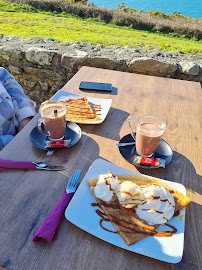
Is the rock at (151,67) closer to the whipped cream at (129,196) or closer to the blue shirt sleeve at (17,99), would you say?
the blue shirt sleeve at (17,99)

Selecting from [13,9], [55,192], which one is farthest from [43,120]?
[13,9]

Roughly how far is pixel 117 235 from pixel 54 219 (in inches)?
8.8

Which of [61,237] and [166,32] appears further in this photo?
[166,32]

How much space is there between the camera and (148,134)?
1.03 metres

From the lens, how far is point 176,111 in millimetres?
1470

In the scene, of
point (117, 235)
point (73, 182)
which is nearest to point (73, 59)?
point (73, 182)

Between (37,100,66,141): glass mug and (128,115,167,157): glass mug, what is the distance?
39 cm

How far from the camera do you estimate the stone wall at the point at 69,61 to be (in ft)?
7.45

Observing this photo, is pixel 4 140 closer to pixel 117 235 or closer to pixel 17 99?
pixel 17 99

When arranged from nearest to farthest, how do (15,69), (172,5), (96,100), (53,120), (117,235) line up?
(117,235) → (53,120) → (96,100) → (15,69) → (172,5)

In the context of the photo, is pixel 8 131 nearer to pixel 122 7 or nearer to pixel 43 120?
pixel 43 120

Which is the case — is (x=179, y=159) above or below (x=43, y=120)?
below

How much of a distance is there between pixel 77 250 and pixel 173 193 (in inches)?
16.7

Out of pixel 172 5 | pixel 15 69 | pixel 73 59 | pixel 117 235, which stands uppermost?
pixel 172 5
